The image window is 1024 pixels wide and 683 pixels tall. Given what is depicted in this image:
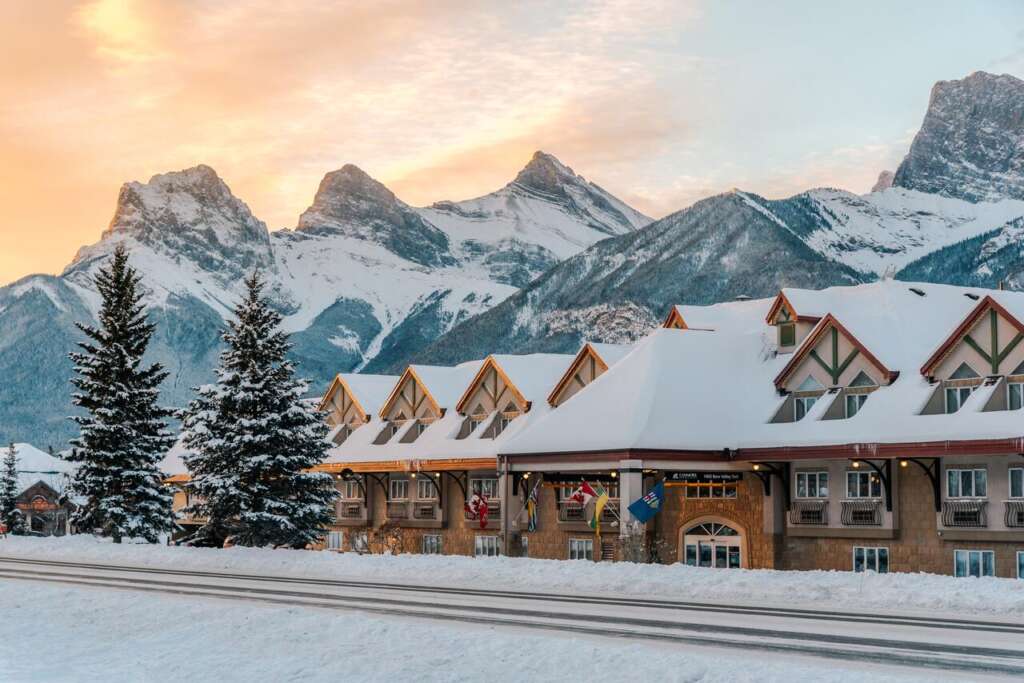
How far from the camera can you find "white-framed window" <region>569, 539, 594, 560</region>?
55406 mm

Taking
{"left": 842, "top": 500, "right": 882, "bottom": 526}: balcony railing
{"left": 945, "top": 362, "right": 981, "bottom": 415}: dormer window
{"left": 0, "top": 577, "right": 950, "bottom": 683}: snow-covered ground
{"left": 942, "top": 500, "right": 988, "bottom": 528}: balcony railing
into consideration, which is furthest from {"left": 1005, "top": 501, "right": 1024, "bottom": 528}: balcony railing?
{"left": 0, "top": 577, "right": 950, "bottom": 683}: snow-covered ground

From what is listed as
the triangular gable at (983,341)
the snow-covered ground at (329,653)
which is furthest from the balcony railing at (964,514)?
the snow-covered ground at (329,653)

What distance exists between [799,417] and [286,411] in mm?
19648

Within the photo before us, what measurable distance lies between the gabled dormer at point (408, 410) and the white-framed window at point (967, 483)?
30386 millimetres

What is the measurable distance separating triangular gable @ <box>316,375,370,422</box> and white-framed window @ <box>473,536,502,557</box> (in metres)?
13.5

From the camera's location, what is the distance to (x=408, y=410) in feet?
229

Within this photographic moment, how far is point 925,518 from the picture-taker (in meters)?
42.2

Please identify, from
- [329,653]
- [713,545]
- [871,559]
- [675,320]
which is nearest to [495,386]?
[675,320]

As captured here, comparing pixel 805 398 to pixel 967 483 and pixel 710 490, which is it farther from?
pixel 967 483

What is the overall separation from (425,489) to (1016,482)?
32.2 metres

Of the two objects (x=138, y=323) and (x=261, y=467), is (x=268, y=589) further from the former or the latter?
(x=138, y=323)

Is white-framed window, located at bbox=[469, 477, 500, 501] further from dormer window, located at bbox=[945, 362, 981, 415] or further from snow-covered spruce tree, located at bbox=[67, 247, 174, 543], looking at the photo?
dormer window, located at bbox=[945, 362, 981, 415]

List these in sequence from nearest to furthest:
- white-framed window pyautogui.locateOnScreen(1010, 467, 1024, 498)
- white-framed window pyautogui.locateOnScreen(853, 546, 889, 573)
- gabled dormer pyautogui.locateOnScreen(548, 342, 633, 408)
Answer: white-framed window pyautogui.locateOnScreen(1010, 467, 1024, 498) < white-framed window pyautogui.locateOnScreen(853, 546, 889, 573) < gabled dormer pyautogui.locateOnScreen(548, 342, 633, 408)

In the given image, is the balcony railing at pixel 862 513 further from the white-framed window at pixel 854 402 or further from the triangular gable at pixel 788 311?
the triangular gable at pixel 788 311
